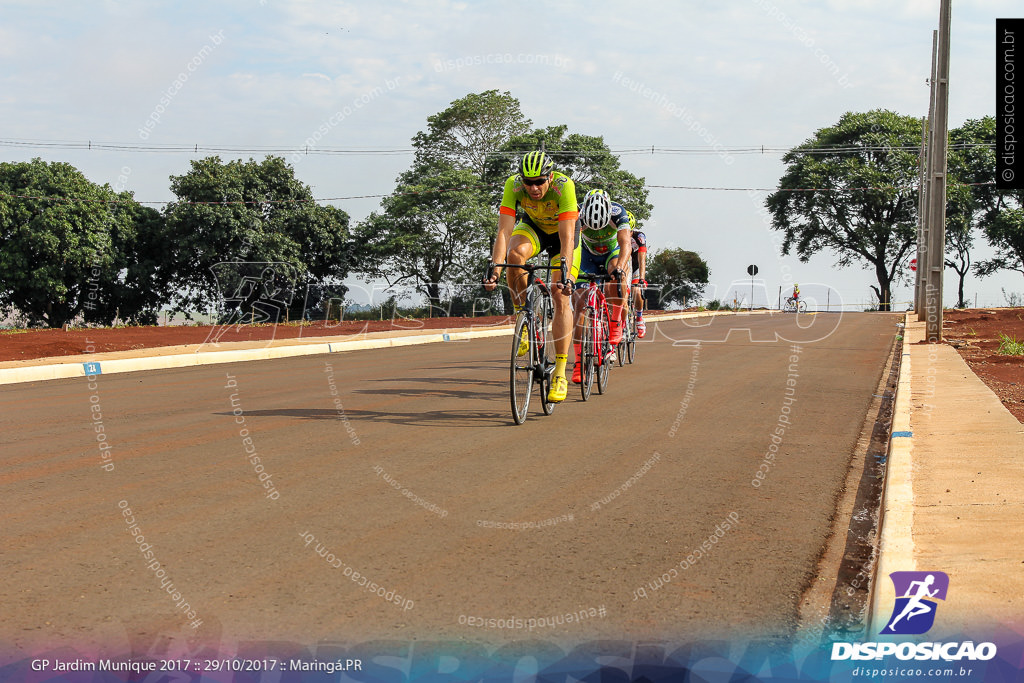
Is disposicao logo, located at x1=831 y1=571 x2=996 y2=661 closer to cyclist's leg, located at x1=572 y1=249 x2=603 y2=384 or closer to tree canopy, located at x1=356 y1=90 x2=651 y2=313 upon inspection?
cyclist's leg, located at x1=572 y1=249 x2=603 y2=384

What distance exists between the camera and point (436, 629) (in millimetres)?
3305

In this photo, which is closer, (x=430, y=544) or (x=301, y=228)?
(x=430, y=544)

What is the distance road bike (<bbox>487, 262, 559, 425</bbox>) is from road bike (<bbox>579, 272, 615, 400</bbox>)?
104cm

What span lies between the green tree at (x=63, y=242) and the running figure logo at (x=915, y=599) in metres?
43.1

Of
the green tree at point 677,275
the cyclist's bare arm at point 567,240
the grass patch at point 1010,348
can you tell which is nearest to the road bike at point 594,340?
the cyclist's bare arm at point 567,240

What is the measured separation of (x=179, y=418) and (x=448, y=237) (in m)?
41.0

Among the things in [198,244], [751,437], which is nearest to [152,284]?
[198,244]

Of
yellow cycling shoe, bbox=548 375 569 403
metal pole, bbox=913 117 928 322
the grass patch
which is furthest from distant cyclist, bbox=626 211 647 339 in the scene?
metal pole, bbox=913 117 928 322

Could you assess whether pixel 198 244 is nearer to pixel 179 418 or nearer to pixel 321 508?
pixel 179 418

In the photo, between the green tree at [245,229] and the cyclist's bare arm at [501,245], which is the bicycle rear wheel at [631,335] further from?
the green tree at [245,229]

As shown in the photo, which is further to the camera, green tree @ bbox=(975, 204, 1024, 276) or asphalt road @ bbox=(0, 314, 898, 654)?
green tree @ bbox=(975, 204, 1024, 276)

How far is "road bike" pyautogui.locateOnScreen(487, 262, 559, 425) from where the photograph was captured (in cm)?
812

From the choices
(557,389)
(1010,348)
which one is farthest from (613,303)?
(1010,348)

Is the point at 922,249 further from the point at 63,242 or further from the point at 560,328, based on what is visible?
the point at 63,242
